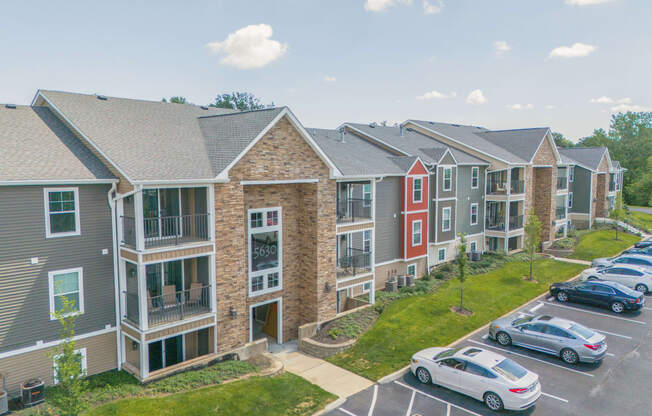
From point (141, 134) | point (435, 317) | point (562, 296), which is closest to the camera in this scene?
point (141, 134)

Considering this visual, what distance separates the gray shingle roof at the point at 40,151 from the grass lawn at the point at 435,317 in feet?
41.7

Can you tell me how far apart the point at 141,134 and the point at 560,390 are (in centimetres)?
1918

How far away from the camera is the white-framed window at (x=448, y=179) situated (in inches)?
1235

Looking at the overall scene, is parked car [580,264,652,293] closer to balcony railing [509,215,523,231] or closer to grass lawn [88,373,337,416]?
balcony railing [509,215,523,231]

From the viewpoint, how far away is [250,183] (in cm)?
1847

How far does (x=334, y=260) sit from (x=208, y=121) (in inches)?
365

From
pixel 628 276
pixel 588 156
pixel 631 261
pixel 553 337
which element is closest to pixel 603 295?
pixel 628 276

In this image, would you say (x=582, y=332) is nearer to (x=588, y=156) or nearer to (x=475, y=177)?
(x=475, y=177)

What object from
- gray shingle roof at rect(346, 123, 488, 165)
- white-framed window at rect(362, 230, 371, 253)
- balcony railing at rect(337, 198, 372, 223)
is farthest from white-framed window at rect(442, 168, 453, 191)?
Result: balcony railing at rect(337, 198, 372, 223)

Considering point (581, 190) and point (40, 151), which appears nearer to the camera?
point (40, 151)

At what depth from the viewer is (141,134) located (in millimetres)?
18656

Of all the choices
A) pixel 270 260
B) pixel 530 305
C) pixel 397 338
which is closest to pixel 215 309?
pixel 270 260

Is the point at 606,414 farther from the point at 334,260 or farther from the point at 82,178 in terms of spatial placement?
the point at 82,178

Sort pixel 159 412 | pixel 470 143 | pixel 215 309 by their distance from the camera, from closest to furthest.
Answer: pixel 159 412 → pixel 215 309 → pixel 470 143
